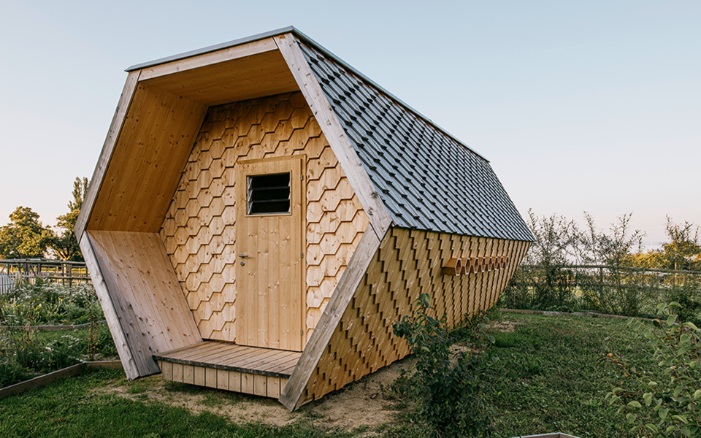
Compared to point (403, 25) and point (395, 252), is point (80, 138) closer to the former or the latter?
point (403, 25)

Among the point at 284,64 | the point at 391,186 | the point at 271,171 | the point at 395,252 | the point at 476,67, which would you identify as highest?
the point at 476,67

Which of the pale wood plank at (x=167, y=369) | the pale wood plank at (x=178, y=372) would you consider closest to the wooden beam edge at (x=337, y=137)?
the pale wood plank at (x=178, y=372)

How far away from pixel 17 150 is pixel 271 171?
13.8 meters

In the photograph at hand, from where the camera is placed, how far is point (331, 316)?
3969 mm

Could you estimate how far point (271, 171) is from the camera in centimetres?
568

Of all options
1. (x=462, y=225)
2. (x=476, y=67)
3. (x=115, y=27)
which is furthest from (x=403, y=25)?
(x=462, y=225)

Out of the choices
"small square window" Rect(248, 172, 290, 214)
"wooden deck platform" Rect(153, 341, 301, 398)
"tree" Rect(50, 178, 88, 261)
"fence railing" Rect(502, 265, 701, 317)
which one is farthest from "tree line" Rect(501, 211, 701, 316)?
"tree" Rect(50, 178, 88, 261)

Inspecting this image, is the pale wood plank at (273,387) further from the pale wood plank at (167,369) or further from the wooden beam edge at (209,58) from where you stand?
the wooden beam edge at (209,58)

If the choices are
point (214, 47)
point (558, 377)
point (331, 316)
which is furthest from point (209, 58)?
point (558, 377)

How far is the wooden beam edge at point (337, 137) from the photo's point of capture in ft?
12.4

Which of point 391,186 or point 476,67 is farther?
point 476,67

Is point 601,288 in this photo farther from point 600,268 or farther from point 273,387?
point 273,387

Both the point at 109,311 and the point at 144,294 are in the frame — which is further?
the point at 144,294

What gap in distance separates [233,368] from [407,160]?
2987 millimetres
